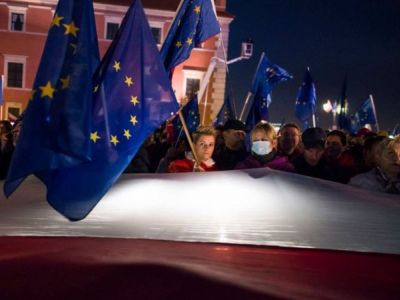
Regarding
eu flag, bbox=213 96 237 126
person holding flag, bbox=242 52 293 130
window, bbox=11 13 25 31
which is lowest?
eu flag, bbox=213 96 237 126

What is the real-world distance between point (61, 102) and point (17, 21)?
1438 inches

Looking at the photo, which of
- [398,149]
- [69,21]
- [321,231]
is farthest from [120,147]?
[398,149]

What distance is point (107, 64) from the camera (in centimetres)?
330

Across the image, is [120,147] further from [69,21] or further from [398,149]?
[398,149]

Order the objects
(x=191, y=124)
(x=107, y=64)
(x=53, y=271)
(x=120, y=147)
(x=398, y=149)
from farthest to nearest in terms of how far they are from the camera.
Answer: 1. (x=191, y=124)
2. (x=398, y=149)
3. (x=107, y=64)
4. (x=120, y=147)
5. (x=53, y=271)

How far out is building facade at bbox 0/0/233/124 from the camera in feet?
118

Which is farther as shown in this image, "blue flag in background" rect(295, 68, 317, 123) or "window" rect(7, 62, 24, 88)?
"window" rect(7, 62, 24, 88)

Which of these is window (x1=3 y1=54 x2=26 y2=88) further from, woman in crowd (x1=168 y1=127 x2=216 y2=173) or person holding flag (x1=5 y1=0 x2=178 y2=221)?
Answer: person holding flag (x1=5 y1=0 x2=178 y2=221)

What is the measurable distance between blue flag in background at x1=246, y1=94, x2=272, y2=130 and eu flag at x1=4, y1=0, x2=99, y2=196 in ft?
25.4

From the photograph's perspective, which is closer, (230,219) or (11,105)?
(230,219)

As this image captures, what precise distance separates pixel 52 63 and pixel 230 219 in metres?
1.29

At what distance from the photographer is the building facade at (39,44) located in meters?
35.9

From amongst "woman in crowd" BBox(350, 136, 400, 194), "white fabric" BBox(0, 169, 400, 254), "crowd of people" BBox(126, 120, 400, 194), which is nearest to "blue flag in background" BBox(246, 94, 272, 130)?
"crowd of people" BBox(126, 120, 400, 194)

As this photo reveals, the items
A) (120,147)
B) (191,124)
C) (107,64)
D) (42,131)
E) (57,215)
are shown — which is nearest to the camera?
(57,215)
